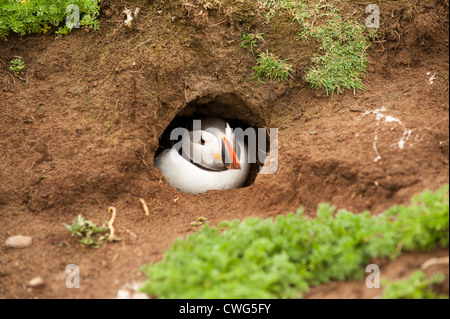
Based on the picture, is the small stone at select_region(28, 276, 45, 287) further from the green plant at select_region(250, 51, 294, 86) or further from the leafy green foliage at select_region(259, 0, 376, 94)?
the leafy green foliage at select_region(259, 0, 376, 94)

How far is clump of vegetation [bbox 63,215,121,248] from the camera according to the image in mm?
3221

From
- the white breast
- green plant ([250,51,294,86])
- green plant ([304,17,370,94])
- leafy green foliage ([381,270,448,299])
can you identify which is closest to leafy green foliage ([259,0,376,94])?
green plant ([304,17,370,94])

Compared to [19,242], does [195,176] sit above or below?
above

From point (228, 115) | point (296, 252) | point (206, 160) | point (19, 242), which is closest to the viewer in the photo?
point (296, 252)

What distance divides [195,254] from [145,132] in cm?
192

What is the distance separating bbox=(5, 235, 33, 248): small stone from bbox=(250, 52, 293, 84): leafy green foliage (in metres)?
2.71

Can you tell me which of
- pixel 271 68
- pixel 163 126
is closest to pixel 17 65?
pixel 163 126

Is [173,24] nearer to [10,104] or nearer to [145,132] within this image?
[145,132]

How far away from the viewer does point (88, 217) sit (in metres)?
3.53

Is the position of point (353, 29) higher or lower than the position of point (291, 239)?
higher

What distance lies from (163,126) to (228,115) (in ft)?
3.24

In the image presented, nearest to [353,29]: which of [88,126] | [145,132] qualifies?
[145,132]

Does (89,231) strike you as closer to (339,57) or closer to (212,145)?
(212,145)

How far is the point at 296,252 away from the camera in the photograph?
2.55 metres
